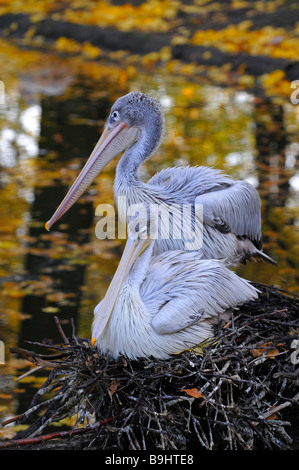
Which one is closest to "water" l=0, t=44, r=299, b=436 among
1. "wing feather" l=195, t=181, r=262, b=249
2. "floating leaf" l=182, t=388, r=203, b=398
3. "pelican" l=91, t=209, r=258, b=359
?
"wing feather" l=195, t=181, r=262, b=249

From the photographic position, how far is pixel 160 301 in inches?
156

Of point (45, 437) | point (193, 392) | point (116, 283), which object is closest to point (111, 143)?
A: point (116, 283)

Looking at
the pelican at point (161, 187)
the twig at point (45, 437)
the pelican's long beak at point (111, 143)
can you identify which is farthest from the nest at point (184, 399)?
the pelican's long beak at point (111, 143)

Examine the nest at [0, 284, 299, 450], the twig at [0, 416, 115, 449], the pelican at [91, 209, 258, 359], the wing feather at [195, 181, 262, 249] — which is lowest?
the twig at [0, 416, 115, 449]

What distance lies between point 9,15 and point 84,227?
941 centimetres

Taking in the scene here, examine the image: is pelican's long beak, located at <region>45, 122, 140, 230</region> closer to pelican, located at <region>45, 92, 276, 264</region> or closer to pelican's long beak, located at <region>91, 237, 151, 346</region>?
pelican, located at <region>45, 92, 276, 264</region>

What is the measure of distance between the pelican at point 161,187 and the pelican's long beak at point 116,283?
0.32 meters

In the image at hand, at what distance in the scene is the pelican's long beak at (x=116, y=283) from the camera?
151 inches

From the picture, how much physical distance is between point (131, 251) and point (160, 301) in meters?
0.29

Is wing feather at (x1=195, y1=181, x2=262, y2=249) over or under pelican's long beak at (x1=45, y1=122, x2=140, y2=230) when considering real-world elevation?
under

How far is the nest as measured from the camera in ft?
11.3

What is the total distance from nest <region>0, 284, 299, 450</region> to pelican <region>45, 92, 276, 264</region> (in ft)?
2.40

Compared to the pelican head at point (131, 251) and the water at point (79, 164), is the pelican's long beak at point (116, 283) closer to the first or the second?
the pelican head at point (131, 251)

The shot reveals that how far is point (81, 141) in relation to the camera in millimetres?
10102
